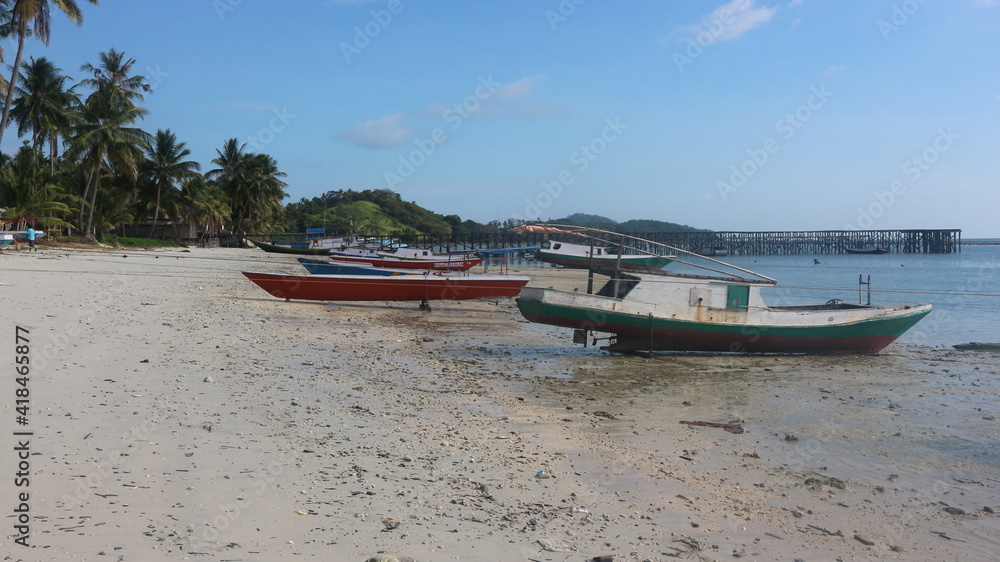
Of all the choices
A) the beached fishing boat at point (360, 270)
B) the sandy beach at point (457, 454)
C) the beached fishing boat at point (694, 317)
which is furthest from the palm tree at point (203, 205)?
the beached fishing boat at point (694, 317)

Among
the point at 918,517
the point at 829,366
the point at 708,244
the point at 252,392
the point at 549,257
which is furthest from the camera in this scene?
the point at 708,244

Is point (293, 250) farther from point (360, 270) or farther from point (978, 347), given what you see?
point (978, 347)

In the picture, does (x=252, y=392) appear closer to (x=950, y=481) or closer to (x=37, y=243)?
(x=950, y=481)

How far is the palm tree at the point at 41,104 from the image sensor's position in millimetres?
39344

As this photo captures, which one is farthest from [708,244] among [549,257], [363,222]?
[549,257]

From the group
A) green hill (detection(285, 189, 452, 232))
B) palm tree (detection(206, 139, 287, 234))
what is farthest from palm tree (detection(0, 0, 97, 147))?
green hill (detection(285, 189, 452, 232))

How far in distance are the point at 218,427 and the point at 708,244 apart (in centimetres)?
9984

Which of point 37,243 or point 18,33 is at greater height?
point 18,33

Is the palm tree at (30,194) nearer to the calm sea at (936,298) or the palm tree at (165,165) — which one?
the palm tree at (165,165)

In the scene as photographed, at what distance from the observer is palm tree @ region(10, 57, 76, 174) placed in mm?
39344

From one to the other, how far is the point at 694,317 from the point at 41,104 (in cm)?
4012

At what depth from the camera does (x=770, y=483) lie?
6.25m

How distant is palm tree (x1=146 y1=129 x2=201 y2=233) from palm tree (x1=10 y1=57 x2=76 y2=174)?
545 cm

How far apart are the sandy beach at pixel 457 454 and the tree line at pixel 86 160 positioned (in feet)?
80.3
